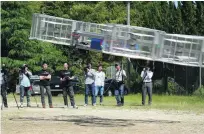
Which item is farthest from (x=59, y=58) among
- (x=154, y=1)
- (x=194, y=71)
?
(x=194, y=71)

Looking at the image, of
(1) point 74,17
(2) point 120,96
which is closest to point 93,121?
(2) point 120,96

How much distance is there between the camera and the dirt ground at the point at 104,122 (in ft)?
38.1

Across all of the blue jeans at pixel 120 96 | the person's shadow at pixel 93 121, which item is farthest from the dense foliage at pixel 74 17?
the person's shadow at pixel 93 121

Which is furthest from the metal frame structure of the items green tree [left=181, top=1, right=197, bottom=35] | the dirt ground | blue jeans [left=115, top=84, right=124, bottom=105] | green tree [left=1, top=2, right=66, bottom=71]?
green tree [left=1, top=2, right=66, bottom=71]

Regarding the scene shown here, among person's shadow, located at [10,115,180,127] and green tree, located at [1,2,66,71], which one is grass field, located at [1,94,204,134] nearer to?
person's shadow, located at [10,115,180,127]

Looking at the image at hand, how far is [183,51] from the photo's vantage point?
43.6 ft

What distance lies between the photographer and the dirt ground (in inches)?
458

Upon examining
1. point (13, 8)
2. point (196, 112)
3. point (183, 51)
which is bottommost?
point (196, 112)

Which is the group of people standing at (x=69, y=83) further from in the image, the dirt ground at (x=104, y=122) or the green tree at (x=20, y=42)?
the green tree at (x=20, y=42)

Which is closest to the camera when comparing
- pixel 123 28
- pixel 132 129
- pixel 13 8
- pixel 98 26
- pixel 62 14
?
pixel 132 129

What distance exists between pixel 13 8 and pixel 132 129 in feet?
92.1

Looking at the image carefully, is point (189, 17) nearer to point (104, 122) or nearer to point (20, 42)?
point (20, 42)

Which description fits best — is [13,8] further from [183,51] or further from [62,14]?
[183,51]

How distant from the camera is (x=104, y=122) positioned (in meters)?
13.5
